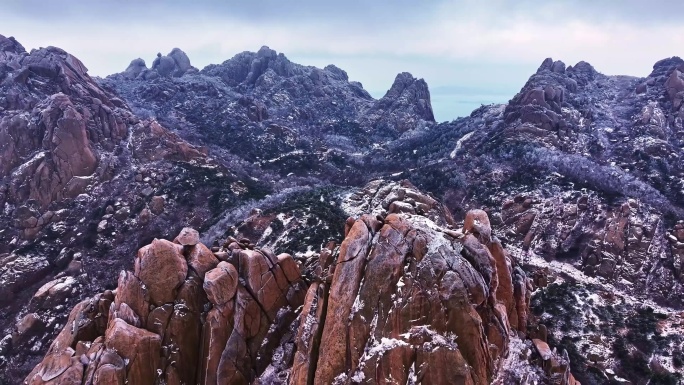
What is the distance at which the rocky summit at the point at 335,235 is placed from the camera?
25016mm

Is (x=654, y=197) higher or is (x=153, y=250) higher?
(x=153, y=250)

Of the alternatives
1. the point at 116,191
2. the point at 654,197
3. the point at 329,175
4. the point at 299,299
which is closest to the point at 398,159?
the point at 329,175

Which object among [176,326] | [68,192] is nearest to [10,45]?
[68,192]

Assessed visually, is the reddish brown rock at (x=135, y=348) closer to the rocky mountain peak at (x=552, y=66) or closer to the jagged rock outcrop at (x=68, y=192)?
the jagged rock outcrop at (x=68, y=192)

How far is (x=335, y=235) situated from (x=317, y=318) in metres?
45.3

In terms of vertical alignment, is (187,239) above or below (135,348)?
above

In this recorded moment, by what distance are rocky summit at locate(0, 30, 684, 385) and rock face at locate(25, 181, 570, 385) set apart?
0.41 feet

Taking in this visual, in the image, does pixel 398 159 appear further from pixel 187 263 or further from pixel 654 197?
pixel 187 263

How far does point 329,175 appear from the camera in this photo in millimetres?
135000

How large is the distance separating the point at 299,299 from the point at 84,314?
1447cm

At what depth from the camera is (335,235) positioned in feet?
234

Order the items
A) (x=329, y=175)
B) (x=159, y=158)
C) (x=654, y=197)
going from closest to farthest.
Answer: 1. (x=654, y=197)
2. (x=159, y=158)
3. (x=329, y=175)

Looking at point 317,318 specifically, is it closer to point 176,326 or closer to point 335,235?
point 176,326

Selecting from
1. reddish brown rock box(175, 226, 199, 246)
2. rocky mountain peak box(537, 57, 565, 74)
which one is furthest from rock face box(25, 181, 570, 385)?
rocky mountain peak box(537, 57, 565, 74)
